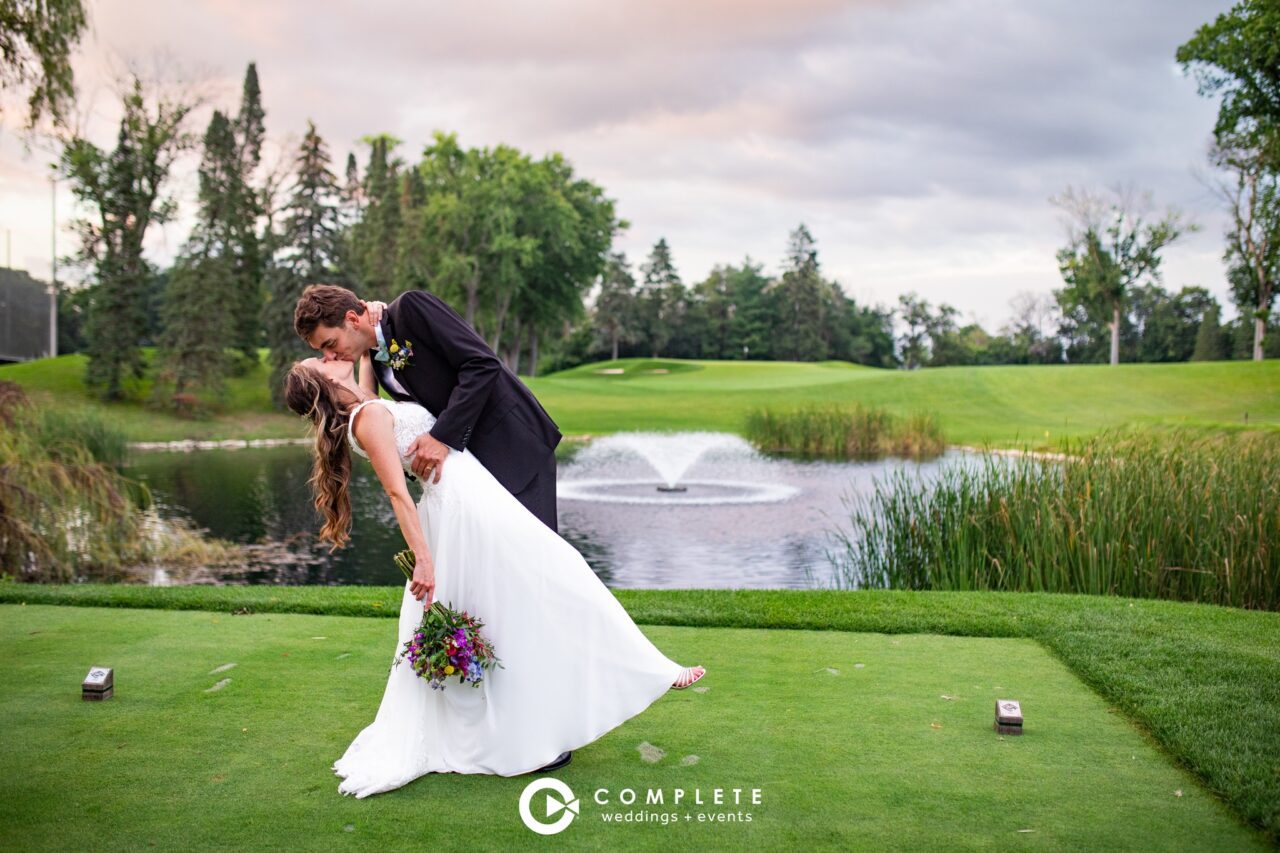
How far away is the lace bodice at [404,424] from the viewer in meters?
3.41

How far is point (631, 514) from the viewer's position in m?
15.0

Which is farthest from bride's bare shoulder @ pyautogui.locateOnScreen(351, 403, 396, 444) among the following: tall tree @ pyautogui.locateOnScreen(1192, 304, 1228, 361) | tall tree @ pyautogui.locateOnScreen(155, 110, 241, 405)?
tall tree @ pyautogui.locateOnScreen(1192, 304, 1228, 361)

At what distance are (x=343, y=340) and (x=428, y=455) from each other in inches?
20.3

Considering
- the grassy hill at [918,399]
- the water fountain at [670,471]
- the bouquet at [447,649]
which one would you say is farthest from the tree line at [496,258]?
the water fountain at [670,471]

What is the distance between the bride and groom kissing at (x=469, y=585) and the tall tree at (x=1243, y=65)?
2235 cm

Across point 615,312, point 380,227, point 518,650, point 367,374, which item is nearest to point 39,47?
point 367,374

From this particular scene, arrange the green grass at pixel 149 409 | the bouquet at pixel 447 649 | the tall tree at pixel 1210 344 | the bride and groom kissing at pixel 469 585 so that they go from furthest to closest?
the tall tree at pixel 1210 344 < the green grass at pixel 149 409 < the bride and groom kissing at pixel 469 585 < the bouquet at pixel 447 649

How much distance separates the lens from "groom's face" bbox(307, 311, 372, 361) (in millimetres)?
3395

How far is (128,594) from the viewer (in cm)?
654

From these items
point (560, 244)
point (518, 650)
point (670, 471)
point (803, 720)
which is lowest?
point (670, 471)

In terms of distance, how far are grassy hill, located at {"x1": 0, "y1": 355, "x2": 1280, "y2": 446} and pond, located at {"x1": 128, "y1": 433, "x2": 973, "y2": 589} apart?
8414 mm

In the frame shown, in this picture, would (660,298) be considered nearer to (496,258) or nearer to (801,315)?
(801,315)

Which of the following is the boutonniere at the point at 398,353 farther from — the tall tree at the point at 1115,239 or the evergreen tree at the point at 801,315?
the evergreen tree at the point at 801,315

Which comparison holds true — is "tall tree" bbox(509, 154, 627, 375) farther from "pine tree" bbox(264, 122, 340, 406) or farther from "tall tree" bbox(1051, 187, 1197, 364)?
"tall tree" bbox(1051, 187, 1197, 364)
